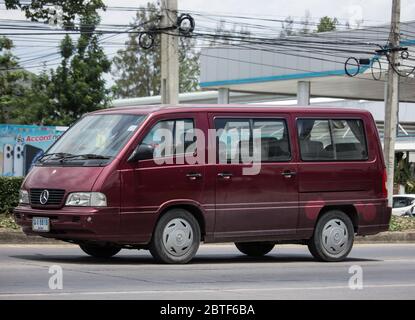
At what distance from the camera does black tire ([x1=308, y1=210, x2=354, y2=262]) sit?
13883 mm

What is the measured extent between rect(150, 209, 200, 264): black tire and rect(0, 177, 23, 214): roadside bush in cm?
658

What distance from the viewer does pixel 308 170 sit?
1358cm

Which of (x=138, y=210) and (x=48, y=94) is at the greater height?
(x=48, y=94)

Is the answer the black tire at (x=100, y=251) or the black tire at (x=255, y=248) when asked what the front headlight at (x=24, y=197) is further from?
the black tire at (x=255, y=248)

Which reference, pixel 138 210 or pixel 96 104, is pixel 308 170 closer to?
pixel 138 210

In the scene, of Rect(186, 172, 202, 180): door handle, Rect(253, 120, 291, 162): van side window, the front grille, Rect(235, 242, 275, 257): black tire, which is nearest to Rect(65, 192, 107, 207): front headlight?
the front grille

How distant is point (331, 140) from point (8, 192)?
23.6 feet

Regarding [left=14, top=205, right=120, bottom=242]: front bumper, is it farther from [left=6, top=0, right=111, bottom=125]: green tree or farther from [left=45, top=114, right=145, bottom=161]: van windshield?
[left=6, top=0, right=111, bottom=125]: green tree

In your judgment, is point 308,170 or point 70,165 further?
point 308,170

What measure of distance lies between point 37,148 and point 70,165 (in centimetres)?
1372

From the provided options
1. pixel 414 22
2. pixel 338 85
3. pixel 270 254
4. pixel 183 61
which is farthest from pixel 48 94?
pixel 183 61

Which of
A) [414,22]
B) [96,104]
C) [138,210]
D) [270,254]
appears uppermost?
[414,22]

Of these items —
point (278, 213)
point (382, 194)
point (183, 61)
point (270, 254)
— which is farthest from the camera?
point (183, 61)

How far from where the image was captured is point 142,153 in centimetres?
1212
